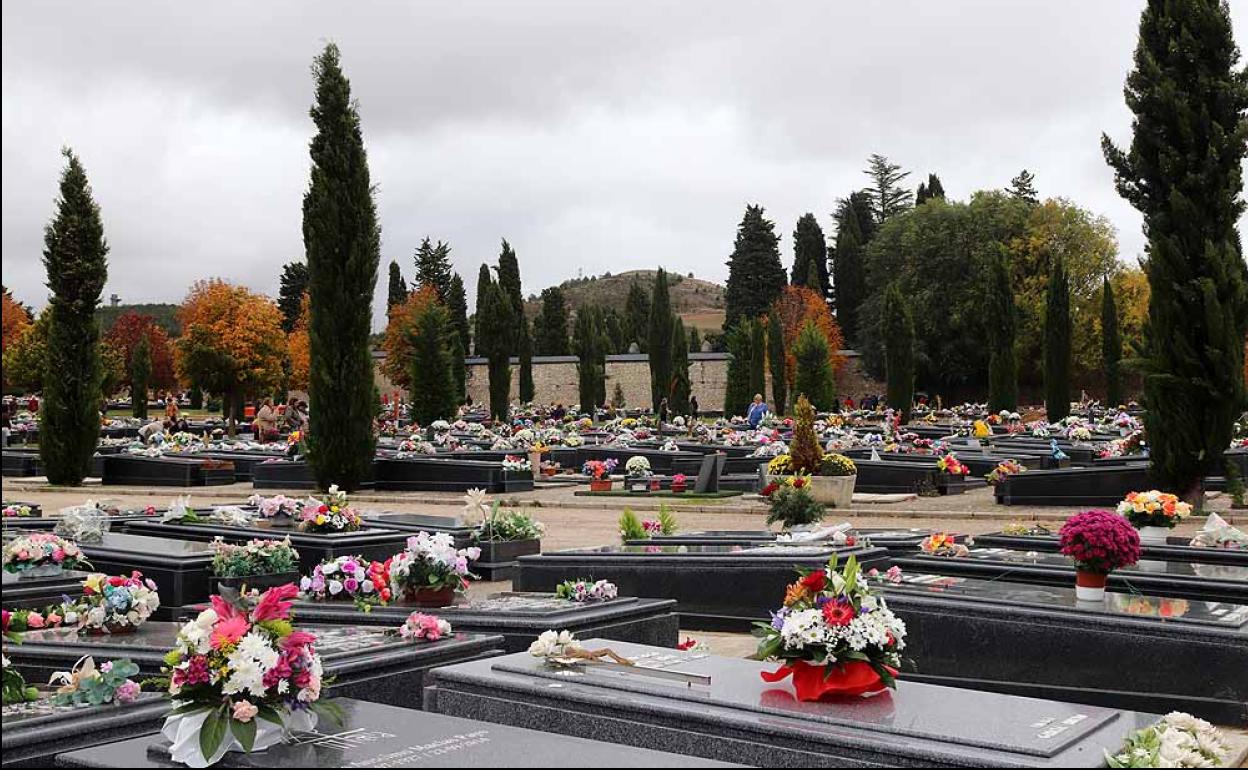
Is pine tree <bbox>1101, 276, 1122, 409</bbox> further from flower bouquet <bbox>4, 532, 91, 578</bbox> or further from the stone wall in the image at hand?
flower bouquet <bbox>4, 532, 91, 578</bbox>

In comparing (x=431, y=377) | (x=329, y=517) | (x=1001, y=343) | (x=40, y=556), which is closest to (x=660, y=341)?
(x=431, y=377)

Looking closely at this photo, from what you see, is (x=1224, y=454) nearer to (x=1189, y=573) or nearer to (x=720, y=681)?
(x=1189, y=573)

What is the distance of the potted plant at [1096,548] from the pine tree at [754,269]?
72.0 meters

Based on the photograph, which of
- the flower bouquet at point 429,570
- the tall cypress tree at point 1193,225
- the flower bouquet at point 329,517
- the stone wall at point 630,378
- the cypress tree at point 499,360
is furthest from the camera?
the stone wall at point 630,378

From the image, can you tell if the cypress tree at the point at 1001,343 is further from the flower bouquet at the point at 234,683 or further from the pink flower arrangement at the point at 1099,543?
the flower bouquet at the point at 234,683

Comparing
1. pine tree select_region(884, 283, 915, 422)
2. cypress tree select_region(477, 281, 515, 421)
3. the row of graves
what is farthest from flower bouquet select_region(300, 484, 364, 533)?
pine tree select_region(884, 283, 915, 422)

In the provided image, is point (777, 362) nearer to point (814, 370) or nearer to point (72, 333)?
point (814, 370)

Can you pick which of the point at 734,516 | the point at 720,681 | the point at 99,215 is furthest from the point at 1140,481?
the point at 99,215

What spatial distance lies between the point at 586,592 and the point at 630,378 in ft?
202

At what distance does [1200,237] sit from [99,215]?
2000cm

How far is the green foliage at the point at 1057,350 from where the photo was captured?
1590 inches


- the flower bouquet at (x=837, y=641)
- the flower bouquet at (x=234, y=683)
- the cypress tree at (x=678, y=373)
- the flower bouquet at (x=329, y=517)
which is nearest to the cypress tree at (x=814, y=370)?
the cypress tree at (x=678, y=373)

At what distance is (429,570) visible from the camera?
8.40m

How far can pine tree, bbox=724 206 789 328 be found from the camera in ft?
264
